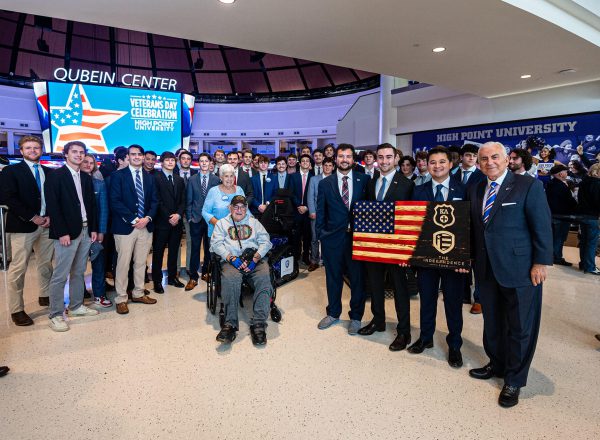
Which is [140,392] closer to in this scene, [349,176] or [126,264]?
[126,264]

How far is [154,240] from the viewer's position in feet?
14.7

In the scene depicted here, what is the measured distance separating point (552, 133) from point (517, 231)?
737 centimetres

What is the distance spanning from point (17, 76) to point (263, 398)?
15.7 meters

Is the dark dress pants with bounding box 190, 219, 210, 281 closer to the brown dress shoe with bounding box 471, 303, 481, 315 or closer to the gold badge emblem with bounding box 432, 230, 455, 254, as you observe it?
the gold badge emblem with bounding box 432, 230, 455, 254

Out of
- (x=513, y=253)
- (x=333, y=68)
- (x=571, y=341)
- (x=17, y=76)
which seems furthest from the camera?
(x=333, y=68)

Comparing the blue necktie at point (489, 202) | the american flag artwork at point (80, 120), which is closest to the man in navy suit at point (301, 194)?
the blue necktie at point (489, 202)

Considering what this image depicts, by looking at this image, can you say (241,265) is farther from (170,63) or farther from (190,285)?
(170,63)

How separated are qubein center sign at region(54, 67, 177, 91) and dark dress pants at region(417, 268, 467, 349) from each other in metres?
12.9

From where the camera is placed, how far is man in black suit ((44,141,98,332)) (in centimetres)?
332

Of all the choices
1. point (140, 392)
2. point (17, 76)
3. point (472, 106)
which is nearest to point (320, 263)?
point (140, 392)

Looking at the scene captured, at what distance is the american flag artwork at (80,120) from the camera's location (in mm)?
11008

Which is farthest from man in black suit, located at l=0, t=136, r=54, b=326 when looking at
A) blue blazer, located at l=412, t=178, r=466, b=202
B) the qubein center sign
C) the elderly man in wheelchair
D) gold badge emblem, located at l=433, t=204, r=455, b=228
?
the qubein center sign

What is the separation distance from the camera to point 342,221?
10.6 ft

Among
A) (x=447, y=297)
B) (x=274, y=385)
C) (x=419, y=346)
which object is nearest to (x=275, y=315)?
(x=274, y=385)
